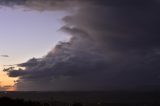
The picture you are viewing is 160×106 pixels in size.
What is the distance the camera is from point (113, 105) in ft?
489

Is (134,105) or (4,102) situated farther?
(134,105)

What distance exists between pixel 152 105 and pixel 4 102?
70092mm

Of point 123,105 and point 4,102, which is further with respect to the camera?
point 123,105

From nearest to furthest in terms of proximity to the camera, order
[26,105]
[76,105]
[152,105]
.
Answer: [26,105] < [76,105] < [152,105]

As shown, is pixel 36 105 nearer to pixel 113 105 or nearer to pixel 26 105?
pixel 26 105

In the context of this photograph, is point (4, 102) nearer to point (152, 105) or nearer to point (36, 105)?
point (36, 105)

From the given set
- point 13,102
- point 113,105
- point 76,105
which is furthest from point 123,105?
point 13,102

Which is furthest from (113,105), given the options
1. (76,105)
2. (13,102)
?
(13,102)

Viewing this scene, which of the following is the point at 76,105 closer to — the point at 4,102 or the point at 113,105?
the point at 4,102

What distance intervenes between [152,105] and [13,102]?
6874 centimetres

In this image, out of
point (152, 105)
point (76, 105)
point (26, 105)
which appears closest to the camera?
point (26, 105)

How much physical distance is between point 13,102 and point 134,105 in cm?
6847

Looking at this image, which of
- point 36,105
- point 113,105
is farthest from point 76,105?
point 113,105

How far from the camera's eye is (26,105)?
88312 mm
